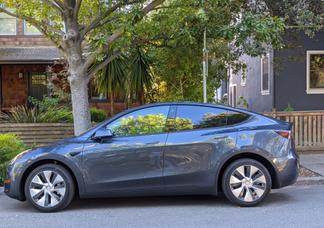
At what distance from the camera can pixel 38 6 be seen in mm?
10625

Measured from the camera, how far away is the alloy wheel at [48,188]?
6.86m

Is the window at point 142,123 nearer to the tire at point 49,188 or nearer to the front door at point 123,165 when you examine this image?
the front door at point 123,165

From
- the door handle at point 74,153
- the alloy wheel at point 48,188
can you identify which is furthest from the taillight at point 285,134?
the alloy wheel at point 48,188

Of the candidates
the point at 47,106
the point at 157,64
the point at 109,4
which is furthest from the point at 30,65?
the point at 109,4

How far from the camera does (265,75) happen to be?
52.0ft

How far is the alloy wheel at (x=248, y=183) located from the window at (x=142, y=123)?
1.25 metres

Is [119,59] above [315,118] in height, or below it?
above

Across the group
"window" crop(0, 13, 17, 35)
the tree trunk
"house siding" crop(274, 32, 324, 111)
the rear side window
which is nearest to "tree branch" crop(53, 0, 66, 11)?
the tree trunk

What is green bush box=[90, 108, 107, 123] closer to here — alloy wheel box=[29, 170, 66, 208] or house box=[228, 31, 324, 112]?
house box=[228, 31, 324, 112]

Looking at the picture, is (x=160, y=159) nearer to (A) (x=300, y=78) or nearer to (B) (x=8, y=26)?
(A) (x=300, y=78)

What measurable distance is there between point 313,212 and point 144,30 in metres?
5.09

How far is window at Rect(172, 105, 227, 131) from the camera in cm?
712

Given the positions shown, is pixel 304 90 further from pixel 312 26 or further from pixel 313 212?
pixel 313 212

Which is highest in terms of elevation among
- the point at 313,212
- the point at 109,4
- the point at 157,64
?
the point at 109,4
